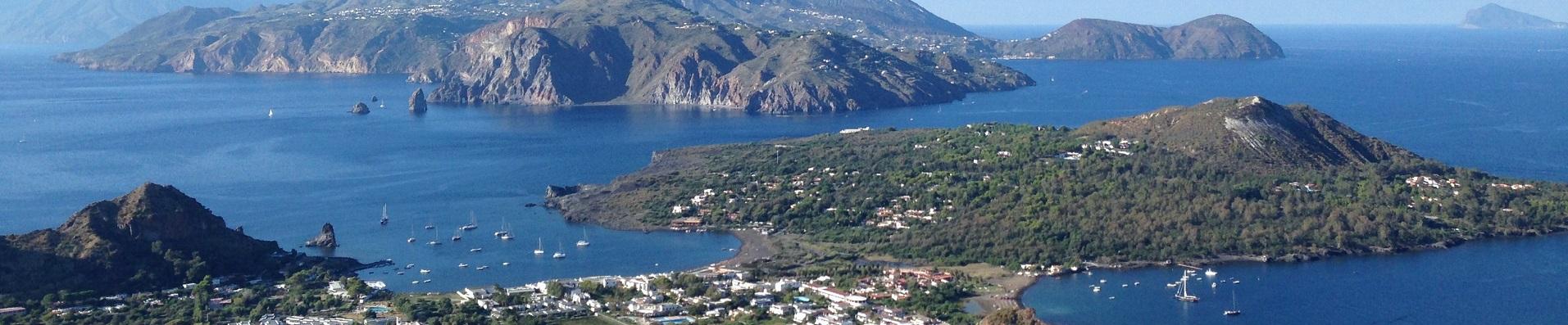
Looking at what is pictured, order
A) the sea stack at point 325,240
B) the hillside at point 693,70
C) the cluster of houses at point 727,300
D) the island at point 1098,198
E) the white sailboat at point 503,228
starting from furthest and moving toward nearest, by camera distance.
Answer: the hillside at point 693,70
the white sailboat at point 503,228
the sea stack at point 325,240
the island at point 1098,198
the cluster of houses at point 727,300

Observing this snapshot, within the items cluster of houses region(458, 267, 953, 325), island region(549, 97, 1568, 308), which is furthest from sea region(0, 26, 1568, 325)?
cluster of houses region(458, 267, 953, 325)

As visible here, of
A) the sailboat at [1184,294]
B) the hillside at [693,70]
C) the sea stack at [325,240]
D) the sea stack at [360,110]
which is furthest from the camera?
the hillside at [693,70]

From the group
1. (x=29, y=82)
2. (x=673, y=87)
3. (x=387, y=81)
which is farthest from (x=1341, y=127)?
(x=29, y=82)

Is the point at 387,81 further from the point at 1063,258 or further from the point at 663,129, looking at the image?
the point at 1063,258

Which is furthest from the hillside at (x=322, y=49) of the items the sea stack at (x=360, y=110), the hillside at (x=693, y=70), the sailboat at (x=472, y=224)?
the sailboat at (x=472, y=224)

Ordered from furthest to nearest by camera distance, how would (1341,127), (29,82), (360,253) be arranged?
(29,82)
(1341,127)
(360,253)

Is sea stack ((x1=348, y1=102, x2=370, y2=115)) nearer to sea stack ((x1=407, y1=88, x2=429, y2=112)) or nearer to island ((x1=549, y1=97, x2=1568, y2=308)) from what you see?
sea stack ((x1=407, y1=88, x2=429, y2=112))

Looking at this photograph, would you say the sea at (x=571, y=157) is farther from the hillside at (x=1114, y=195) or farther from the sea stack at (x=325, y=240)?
the hillside at (x=1114, y=195)
